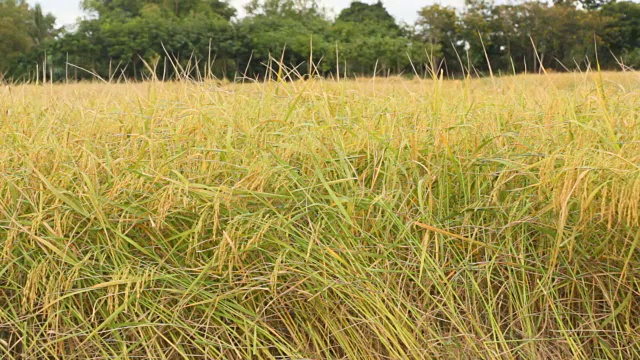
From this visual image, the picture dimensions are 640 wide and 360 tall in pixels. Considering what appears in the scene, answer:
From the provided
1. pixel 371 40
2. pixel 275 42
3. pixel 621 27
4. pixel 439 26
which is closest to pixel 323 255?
pixel 275 42

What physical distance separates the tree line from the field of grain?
10839mm

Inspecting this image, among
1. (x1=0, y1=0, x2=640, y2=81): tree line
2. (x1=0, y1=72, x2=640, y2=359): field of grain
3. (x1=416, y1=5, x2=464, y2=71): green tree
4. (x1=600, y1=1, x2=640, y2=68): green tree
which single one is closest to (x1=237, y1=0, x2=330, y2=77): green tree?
(x1=0, y1=0, x2=640, y2=81): tree line

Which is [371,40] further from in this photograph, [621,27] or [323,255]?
[323,255]

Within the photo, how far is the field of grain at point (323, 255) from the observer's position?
123cm

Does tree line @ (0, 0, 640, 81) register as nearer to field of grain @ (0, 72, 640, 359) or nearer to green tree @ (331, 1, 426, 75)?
green tree @ (331, 1, 426, 75)

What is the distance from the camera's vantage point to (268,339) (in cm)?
131

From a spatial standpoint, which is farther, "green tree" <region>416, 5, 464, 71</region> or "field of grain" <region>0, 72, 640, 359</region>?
"green tree" <region>416, 5, 464, 71</region>

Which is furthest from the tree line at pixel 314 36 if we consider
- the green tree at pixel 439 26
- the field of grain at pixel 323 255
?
the field of grain at pixel 323 255

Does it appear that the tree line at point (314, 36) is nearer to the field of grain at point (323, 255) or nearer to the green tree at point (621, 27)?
the green tree at point (621, 27)

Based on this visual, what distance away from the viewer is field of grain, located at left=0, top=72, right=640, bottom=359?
1.23 m

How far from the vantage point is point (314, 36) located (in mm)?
15555

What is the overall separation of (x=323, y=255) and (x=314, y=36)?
1478 centimetres

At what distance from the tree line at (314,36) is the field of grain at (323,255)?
1084 cm

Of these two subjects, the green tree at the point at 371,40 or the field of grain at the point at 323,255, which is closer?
the field of grain at the point at 323,255
